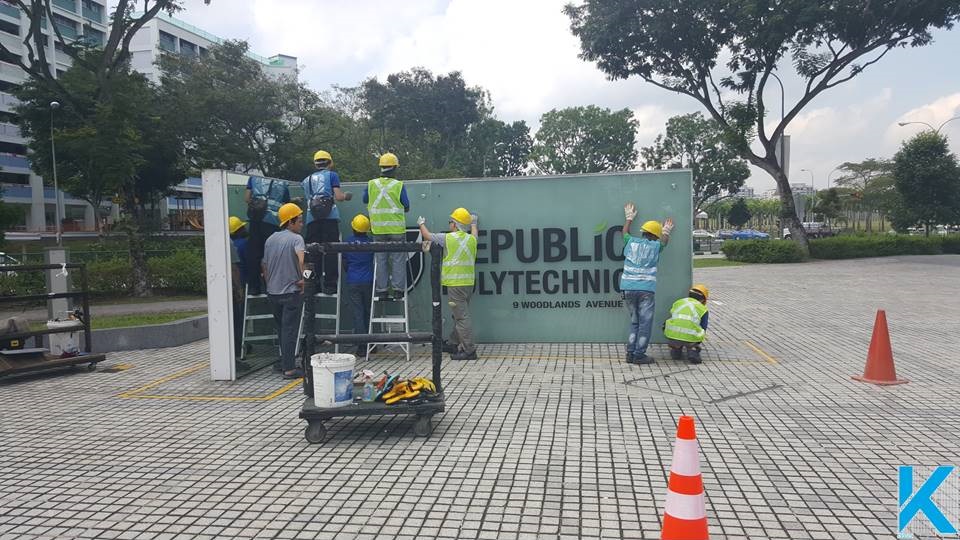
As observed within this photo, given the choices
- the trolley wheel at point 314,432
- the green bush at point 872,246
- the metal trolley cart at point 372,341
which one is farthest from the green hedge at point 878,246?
the trolley wheel at point 314,432

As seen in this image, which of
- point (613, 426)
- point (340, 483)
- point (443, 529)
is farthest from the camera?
point (613, 426)

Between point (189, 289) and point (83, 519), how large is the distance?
14860mm

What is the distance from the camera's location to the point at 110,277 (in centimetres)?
1673

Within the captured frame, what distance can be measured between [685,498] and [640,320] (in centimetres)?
531

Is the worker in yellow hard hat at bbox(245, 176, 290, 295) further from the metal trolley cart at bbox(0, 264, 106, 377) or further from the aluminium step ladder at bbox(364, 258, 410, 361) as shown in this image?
the metal trolley cart at bbox(0, 264, 106, 377)

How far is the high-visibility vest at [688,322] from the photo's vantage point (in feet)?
26.9

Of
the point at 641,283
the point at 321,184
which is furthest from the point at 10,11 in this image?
the point at 641,283

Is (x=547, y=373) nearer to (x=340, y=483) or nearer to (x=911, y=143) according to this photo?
(x=340, y=483)

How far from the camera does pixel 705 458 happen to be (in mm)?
4852

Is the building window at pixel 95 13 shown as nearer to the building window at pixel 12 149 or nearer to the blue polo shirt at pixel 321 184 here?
the building window at pixel 12 149

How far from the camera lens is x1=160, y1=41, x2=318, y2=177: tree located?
25656 mm

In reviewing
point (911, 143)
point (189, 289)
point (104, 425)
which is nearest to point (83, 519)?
point (104, 425)

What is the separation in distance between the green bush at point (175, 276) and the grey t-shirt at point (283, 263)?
11015 mm

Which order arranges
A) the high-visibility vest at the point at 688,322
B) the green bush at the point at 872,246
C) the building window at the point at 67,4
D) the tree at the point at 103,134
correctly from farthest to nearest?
the building window at the point at 67,4
the green bush at the point at 872,246
the tree at the point at 103,134
the high-visibility vest at the point at 688,322
